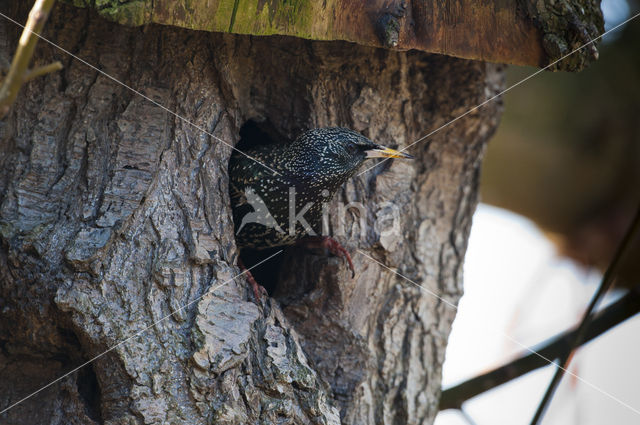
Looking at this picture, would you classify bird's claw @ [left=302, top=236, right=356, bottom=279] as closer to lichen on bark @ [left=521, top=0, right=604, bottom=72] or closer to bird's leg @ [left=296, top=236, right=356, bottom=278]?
bird's leg @ [left=296, top=236, right=356, bottom=278]

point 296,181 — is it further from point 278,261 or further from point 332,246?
point 278,261

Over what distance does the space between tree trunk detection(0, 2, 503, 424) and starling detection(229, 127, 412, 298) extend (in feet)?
0.43

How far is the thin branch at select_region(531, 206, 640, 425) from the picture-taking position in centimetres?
255

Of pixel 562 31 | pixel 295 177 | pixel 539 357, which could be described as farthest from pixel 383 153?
pixel 539 357

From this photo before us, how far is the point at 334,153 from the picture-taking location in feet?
9.70

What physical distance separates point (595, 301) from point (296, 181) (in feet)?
4.19

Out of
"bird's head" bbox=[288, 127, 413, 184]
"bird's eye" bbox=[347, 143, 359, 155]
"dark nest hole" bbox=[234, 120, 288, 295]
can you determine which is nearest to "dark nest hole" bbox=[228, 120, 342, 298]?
"dark nest hole" bbox=[234, 120, 288, 295]

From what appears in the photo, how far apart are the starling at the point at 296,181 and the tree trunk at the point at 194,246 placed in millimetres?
132

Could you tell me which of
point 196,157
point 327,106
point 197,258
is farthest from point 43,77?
point 327,106

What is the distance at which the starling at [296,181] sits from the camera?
2.98 meters

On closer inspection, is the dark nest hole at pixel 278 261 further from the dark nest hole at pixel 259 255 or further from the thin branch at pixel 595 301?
the thin branch at pixel 595 301

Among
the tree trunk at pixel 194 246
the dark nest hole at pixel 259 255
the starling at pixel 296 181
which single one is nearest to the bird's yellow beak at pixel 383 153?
the starling at pixel 296 181

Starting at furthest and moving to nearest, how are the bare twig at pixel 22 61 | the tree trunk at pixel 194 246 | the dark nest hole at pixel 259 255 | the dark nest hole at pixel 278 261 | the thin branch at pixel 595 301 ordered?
the dark nest hole at pixel 259 255
the dark nest hole at pixel 278 261
the thin branch at pixel 595 301
the tree trunk at pixel 194 246
the bare twig at pixel 22 61

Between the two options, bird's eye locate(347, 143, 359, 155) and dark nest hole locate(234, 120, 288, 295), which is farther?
dark nest hole locate(234, 120, 288, 295)
